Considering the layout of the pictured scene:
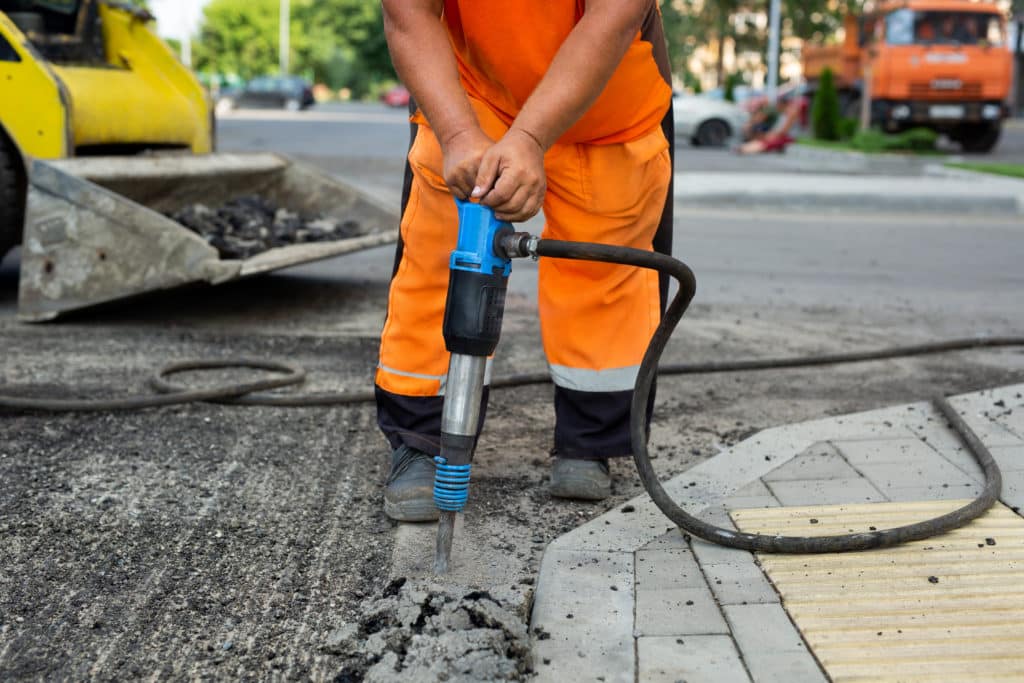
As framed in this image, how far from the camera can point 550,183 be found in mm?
2818

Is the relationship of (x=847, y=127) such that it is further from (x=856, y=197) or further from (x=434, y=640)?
(x=434, y=640)

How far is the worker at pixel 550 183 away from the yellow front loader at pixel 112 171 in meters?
2.06

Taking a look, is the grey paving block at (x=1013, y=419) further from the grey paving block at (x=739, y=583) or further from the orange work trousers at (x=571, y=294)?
the grey paving block at (x=739, y=583)

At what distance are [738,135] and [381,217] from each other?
17.1m

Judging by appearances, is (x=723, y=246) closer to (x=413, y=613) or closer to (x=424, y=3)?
(x=424, y=3)

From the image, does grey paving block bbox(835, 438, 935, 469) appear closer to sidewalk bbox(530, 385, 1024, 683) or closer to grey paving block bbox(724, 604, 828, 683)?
sidewalk bbox(530, 385, 1024, 683)

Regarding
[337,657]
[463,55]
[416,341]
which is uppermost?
[463,55]

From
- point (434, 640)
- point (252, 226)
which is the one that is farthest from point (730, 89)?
point (434, 640)

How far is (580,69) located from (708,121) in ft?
65.3

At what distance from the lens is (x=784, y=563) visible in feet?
8.20

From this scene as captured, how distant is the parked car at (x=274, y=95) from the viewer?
42344mm

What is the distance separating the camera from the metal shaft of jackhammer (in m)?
2.38

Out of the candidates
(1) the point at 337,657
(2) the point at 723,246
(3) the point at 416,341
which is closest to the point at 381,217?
(2) the point at 723,246

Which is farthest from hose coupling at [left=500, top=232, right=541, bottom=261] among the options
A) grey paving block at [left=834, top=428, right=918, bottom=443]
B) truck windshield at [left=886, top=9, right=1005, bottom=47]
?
truck windshield at [left=886, top=9, right=1005, bottom=47]
